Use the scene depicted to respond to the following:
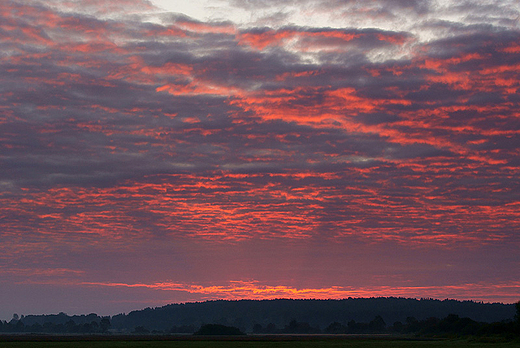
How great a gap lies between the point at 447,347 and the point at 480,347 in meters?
5.72

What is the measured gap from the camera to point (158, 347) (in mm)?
117438

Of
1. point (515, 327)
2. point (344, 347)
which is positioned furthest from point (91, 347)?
point (515, 327)

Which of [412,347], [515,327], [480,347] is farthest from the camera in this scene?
[515,327]

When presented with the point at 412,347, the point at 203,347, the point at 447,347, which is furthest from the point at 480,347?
the point at 203,347

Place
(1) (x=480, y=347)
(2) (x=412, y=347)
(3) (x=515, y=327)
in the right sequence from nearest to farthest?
(1) (x=480, y=347), (2) (x=412, y=347), (3) (x=515, y=327)

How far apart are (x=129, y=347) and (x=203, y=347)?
14.6 m

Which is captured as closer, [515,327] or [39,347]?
[39,347]

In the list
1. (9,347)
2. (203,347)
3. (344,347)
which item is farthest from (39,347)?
(344,347)

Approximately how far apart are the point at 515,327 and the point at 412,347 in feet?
117

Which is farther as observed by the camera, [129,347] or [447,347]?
[129,347]

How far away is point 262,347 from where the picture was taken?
122938 mm

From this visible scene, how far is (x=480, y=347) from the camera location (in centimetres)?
10938

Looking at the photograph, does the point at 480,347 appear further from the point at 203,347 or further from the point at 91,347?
the point at 91,347

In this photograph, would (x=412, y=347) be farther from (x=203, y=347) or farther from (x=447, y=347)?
(x=203, y=347)
